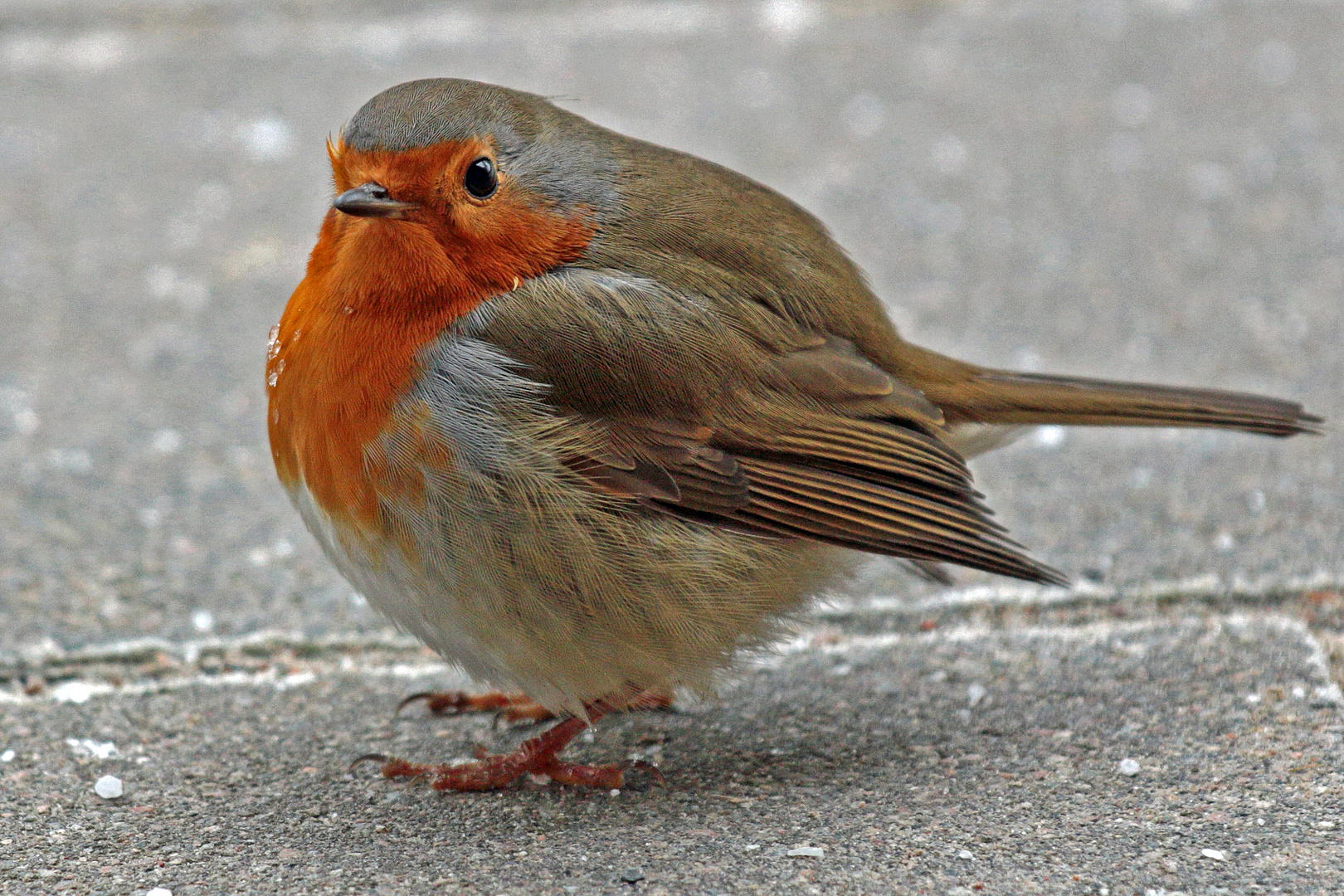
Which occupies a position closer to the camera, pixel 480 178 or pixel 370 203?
pixel 370 203

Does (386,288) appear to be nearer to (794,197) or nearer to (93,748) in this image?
(93,748)

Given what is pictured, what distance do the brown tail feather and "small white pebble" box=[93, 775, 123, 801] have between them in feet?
5.63

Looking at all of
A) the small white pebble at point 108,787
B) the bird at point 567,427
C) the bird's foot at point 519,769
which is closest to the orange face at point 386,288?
the bird at point 567,427

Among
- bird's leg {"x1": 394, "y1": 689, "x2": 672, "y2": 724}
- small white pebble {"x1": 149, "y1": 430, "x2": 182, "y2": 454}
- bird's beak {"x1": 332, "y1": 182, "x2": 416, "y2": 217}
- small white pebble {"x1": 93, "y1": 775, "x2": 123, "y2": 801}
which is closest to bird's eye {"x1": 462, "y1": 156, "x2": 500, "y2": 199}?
bird's beak {"x1": 332, "y1": 182, "x2": 416, "y2": 217}

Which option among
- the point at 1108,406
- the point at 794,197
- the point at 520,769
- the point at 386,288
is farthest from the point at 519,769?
the point at 794,197

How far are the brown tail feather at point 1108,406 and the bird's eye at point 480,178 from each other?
Answer: 3.37 ft

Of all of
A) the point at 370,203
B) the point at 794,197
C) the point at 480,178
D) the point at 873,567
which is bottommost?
the point at 873,567

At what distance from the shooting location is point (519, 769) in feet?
9.11

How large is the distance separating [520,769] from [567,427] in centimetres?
63

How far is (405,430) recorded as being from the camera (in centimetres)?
265

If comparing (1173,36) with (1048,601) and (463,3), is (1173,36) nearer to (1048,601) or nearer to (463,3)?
(463,3)

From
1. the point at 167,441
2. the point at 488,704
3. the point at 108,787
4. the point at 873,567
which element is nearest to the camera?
the point at 108,787

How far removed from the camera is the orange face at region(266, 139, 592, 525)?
8.80 ft

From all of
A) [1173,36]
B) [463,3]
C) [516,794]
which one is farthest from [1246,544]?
[463,3]
